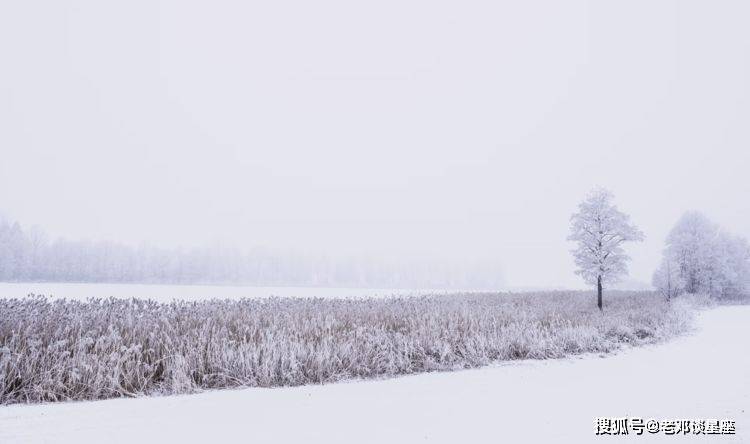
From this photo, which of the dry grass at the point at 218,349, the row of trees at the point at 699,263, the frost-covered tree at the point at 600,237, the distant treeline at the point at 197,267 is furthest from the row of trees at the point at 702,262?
the distant treeline at the point at 197,267

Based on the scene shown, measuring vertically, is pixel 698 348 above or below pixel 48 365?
below

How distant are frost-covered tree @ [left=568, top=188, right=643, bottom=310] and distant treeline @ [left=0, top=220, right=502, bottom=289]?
70829 mm

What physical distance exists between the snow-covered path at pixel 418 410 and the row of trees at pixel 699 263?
133 feet

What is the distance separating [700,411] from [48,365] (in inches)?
369

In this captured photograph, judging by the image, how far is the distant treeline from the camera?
6781 centimetres

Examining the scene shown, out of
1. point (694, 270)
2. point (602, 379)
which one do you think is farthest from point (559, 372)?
point (694, 270)

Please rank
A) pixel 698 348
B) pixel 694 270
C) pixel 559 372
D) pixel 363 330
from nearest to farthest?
pixel 559 372
pixel 363 330
pixel 698 348
pixel 694 270

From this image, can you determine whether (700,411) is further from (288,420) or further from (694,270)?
(694,270)

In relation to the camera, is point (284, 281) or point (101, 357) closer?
point (101, 357)

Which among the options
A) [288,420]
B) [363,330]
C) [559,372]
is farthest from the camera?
[363,330]

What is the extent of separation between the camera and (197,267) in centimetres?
9238

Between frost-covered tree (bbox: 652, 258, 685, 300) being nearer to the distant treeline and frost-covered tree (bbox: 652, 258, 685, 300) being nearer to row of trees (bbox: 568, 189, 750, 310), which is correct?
row of trees (bbox: 568, 189, 750, 310)

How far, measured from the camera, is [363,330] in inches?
385

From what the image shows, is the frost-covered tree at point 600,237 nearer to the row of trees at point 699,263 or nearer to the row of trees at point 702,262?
the row of trees at point 702,262
